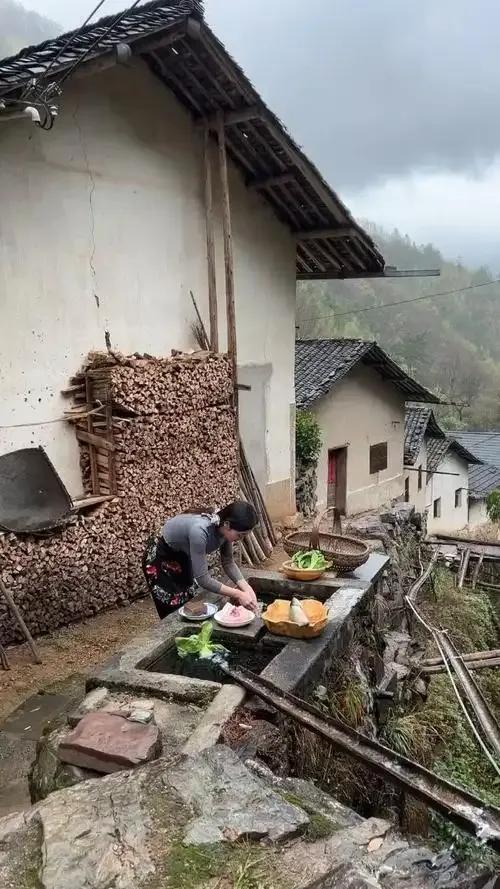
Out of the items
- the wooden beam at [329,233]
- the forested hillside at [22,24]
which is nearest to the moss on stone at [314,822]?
the wooden beam at [329,233]

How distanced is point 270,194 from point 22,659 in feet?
22.9

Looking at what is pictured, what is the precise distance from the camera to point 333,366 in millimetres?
14758

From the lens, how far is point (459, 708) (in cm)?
653

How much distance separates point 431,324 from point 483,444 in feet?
119

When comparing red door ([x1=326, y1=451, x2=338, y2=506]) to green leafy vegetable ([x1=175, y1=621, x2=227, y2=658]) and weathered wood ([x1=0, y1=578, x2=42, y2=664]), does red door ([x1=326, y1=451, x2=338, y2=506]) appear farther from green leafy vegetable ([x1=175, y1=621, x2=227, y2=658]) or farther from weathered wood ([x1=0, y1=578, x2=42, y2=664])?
green leafy vegetable ([x1=175, y1=621, x2=227, y2=658])

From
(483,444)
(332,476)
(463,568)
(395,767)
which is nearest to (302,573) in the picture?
(395,767)

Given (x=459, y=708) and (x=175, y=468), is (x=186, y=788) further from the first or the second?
(x=175, y=468)

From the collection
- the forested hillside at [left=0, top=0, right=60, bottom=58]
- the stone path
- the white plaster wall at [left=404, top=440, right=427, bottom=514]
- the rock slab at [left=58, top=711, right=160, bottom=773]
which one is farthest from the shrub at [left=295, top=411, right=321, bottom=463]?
the forested hillside at [left=0, top=0, right=60, bottom=58]

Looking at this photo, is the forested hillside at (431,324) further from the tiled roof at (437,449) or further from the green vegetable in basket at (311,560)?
the green vegetable in basket at (311,560)

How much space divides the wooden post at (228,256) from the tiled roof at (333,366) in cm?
483

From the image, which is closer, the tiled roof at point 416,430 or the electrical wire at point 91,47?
the electrical wire at point 91,47

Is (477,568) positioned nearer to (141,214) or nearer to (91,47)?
(141,214)

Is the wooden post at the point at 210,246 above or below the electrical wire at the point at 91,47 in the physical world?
below

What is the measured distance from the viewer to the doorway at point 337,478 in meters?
15.5
